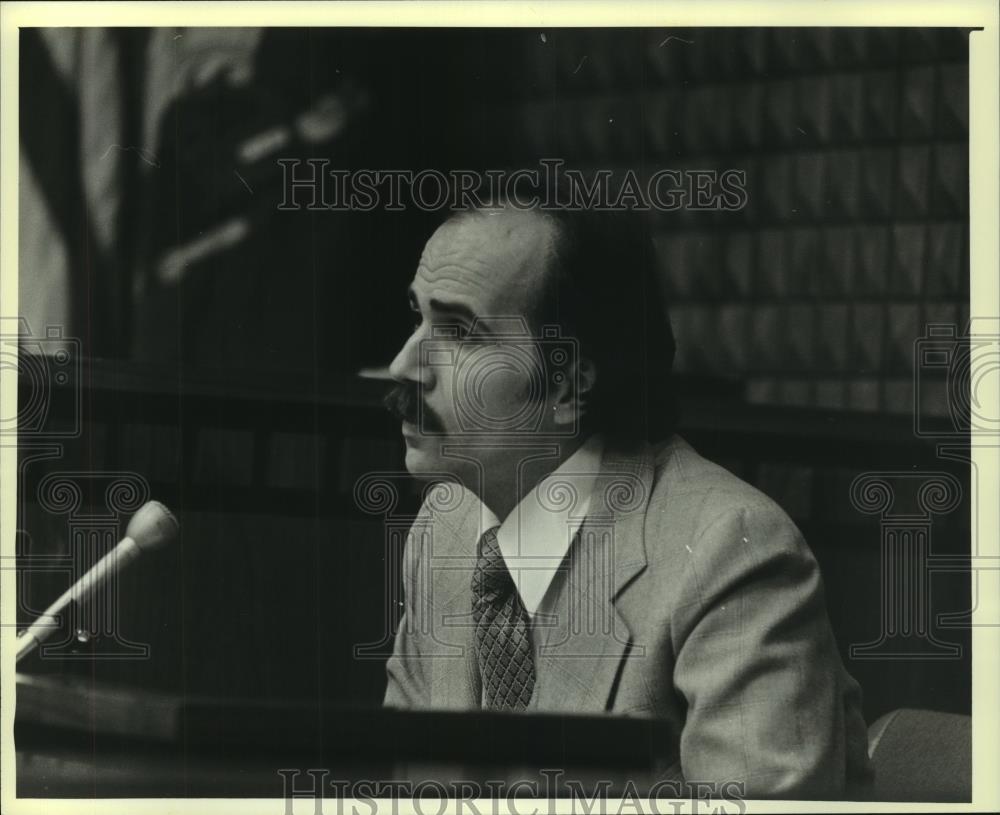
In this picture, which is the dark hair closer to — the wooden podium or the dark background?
the dark background

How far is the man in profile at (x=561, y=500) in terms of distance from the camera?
17.4ft

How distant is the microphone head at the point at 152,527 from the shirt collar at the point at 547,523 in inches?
50.6

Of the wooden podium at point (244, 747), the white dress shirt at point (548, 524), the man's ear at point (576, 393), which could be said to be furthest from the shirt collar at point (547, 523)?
the wooden podium at point (244, 747)

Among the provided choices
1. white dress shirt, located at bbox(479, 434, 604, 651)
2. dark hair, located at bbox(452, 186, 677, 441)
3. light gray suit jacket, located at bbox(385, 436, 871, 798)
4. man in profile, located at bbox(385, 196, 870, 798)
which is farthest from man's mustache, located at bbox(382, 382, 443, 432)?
dark hair, located at bbox(452, 186, 677, 441)

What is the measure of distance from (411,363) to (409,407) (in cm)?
17

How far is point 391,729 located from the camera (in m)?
5.50

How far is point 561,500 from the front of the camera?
542 centimetres

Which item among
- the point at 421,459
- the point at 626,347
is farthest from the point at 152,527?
the point at 626,347

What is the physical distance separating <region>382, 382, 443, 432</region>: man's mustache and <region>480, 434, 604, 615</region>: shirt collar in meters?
0.46

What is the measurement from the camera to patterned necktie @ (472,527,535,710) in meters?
5.39

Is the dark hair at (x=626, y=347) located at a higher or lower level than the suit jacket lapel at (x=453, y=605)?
higher


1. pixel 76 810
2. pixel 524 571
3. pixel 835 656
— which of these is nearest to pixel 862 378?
pixel 835 656

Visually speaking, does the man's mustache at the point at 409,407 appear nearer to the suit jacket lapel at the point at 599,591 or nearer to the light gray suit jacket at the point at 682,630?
the light gray suit jacket at the point at 682,630

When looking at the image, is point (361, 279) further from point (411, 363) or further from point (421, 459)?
point (421, 459)
